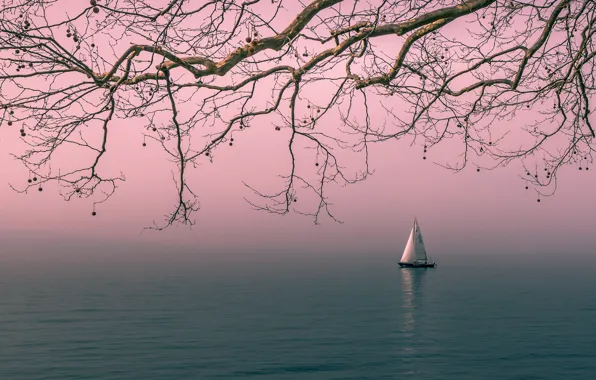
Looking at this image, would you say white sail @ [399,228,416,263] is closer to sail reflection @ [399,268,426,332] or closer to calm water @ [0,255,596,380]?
sail reflection @ [399,268,426,332]

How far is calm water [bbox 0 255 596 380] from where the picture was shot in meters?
37.1

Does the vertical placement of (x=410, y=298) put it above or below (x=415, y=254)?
below

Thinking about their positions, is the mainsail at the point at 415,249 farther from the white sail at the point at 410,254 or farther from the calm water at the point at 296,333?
the calm water at the point at 296,333

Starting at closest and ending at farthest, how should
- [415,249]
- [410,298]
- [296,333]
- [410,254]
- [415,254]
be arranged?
[296,333] < [410,298] < [415,249] < [415,254] < [410,254]

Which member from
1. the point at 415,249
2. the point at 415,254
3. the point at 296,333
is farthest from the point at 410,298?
the point at 296,333

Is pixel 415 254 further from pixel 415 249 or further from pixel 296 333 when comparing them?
pixel 296 333

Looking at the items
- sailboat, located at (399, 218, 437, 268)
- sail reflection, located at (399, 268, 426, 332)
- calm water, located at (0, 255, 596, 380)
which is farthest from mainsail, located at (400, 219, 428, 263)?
calm water, located at (0, 255, 596, 380)

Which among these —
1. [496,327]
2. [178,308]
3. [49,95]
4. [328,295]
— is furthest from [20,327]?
→ [49,95]

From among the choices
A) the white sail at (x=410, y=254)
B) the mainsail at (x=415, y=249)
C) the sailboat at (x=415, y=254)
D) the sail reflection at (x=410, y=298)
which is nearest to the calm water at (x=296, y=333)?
the sail reflection at (x=410, y=298)

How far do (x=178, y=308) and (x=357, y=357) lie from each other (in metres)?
35.4

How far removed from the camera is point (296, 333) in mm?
52094

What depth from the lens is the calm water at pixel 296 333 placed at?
3712 centimetres

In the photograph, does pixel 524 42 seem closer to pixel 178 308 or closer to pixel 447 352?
pixel 447 352

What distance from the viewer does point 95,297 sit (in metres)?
86.4
